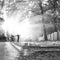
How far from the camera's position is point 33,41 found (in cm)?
251

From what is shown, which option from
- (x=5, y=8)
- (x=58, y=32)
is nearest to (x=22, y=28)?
(x=5, y=8)

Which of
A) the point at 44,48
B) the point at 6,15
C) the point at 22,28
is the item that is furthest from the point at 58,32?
the point at 6,15

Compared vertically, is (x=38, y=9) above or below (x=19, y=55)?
above

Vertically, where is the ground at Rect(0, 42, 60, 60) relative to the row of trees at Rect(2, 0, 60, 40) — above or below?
below

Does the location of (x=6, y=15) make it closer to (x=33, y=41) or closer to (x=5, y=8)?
(x=5, y=8)

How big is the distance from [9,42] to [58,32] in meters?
1.04

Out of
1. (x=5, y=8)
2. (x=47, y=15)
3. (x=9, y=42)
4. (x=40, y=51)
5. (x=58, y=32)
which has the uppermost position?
(x=5, y=8)

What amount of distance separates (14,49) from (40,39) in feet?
1.88

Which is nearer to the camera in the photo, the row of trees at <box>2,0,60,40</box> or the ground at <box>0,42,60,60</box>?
the ground at <box>0,42,60,60</box>

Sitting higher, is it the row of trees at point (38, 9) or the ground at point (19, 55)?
the row of trees at point (38, 9)

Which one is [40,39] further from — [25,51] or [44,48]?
[25,51]

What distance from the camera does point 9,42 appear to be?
255 cm

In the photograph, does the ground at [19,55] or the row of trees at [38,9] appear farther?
the row of trees at [38,9]

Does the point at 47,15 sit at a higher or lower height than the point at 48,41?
higher
